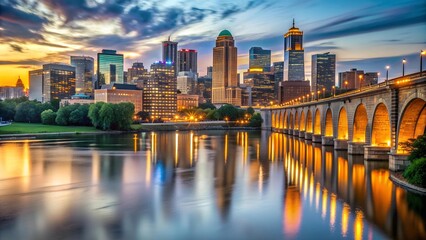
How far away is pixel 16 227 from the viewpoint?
70.5ft

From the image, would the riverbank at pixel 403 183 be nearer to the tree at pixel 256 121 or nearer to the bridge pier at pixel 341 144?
the bridge pier at pixel 341 144

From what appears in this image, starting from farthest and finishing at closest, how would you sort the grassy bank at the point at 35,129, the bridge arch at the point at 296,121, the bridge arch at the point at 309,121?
the bridge arch at the point at 296,121
the grassy bank at the point at 35,129
the bridge arch at the point at 309,121

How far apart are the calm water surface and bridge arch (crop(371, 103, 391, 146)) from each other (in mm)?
4716

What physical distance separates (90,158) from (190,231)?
3609cm

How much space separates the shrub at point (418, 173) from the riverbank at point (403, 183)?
349mm

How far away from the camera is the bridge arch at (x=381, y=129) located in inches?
1933

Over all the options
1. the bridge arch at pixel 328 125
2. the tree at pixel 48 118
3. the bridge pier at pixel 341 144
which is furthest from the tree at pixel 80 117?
the bridge pier at pixel 341 144

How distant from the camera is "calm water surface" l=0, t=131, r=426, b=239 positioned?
21062 mm

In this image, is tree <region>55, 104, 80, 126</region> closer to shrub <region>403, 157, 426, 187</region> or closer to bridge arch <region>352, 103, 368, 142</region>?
bridge arch <region>352, 103, 368, 142</region>

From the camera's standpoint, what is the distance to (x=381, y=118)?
1941 inches

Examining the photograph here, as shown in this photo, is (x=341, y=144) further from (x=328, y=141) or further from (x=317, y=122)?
(x=317, y=122)

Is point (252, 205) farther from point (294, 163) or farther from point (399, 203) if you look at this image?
point (294, 163)

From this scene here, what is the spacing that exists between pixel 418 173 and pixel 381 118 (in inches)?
790

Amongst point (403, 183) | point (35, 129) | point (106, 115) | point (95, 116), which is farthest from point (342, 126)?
point (35, 129)
